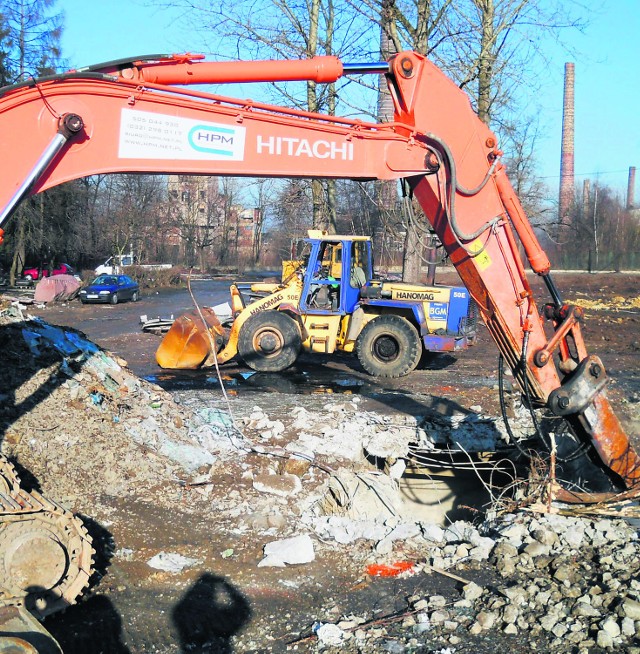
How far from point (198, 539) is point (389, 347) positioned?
24.4 ft

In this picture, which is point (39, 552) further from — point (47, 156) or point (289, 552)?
point (47, 156)

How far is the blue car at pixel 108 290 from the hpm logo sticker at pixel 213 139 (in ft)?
79.1

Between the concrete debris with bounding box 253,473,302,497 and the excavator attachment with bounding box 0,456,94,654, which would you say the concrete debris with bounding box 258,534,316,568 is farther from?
the excavator attachment with bounding box 0,456,94,654

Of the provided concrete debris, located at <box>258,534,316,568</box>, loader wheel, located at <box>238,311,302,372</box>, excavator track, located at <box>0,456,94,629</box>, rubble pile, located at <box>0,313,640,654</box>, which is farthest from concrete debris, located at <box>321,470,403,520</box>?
loader wheel, located at <box>238,311,302,372</box>

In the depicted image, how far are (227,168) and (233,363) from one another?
9078 mm

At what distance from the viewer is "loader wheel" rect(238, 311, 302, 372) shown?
1318 centimetres

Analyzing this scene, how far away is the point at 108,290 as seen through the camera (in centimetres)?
2853

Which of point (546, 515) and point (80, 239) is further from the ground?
point (80, 239)

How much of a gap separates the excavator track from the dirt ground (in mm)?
224

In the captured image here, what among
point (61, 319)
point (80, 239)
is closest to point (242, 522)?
point (61, 319)

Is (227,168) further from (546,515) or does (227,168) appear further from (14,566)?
(546,515)

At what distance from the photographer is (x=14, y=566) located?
4.64 m

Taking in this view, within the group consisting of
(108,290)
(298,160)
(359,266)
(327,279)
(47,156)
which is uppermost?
(298,160)

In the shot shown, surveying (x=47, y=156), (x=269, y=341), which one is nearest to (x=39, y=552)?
(x=47, y=156)
